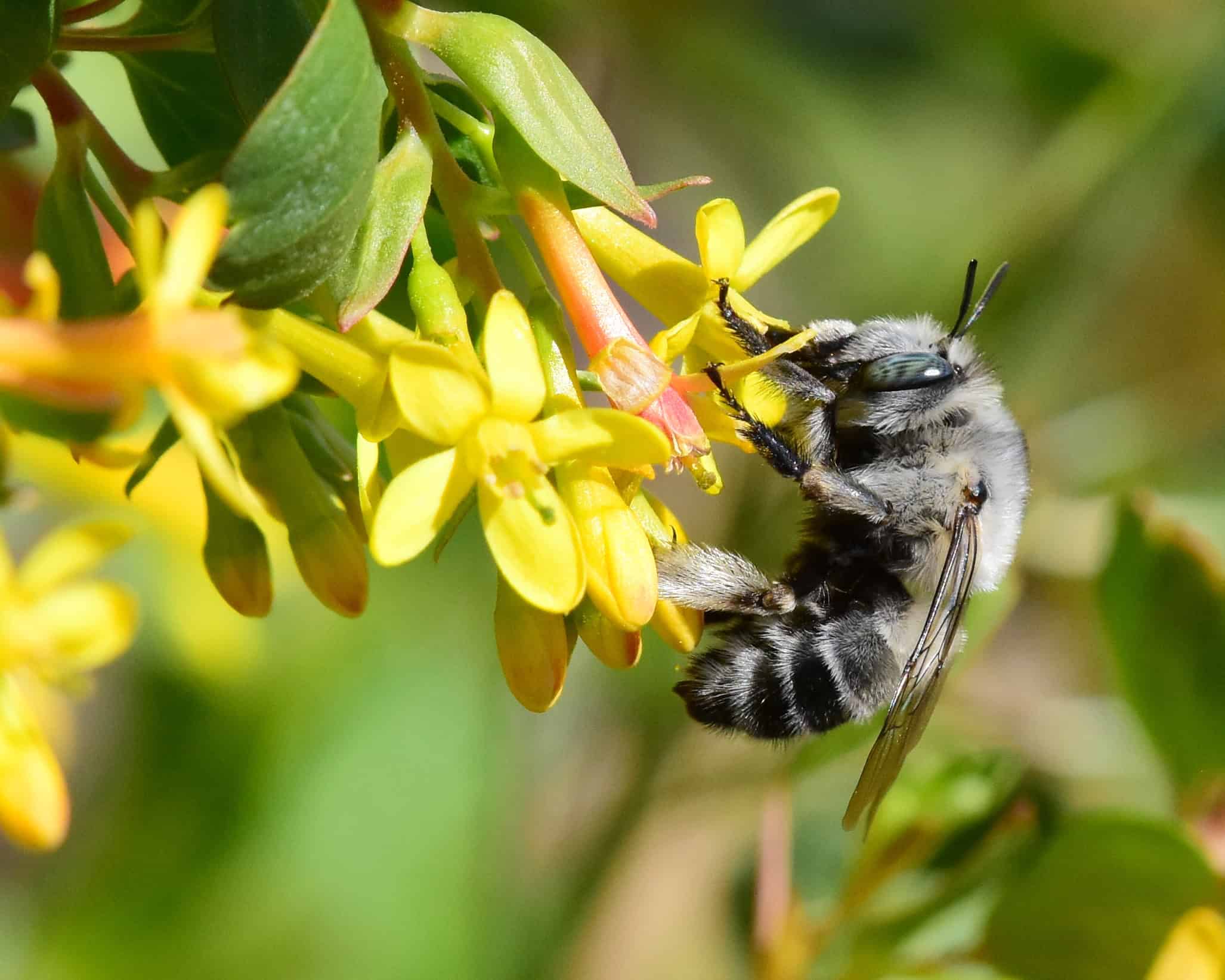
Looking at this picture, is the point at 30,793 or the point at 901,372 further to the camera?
the point at 901,372

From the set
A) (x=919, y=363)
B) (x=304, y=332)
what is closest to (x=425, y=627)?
(x=919, y=363)

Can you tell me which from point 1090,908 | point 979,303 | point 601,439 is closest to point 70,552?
point 601,439

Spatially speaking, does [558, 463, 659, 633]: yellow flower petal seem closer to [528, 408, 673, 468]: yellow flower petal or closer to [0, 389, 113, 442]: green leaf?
[528, 408, 673, 468]: yellow flower petal

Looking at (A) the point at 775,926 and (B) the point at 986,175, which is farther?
(B) the point at 986,175

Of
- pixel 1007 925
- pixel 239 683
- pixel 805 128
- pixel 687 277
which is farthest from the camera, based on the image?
pixel 805 128

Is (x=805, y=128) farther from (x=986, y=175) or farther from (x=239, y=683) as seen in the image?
(x=239, y=683)

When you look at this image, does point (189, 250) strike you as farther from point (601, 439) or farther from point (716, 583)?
point (716, 583)
